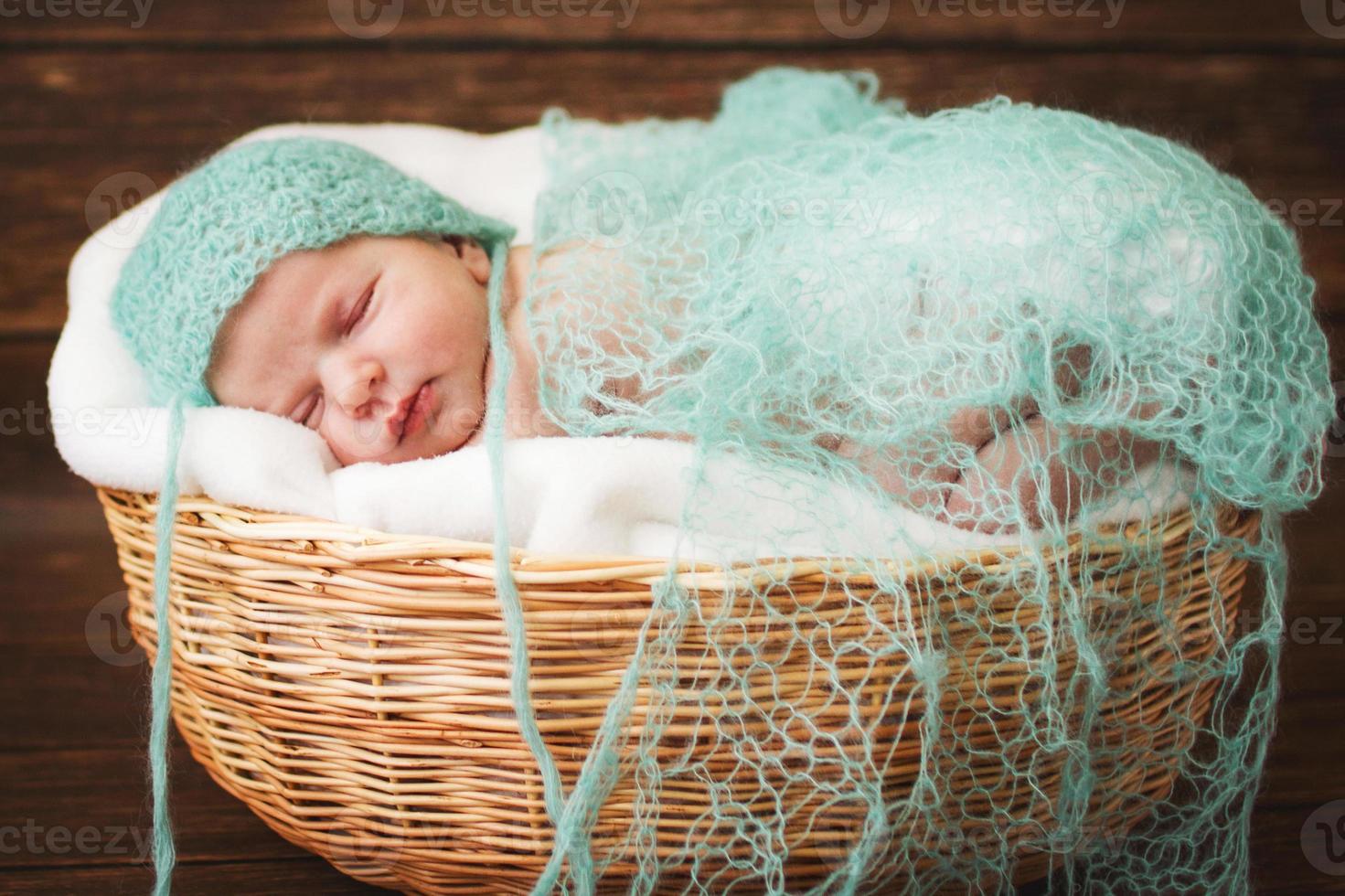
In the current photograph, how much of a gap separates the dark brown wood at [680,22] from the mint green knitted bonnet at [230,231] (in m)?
0.61

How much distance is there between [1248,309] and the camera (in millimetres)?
903

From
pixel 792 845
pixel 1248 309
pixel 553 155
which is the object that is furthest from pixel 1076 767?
pixel 553 155

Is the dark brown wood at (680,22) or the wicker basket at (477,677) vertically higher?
the dark brown wood at (680,22)

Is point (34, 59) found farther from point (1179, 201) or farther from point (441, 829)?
point (1179, 201)

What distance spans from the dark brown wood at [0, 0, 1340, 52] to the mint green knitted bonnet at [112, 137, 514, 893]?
0.61m

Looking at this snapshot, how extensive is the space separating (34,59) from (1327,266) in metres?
2.01

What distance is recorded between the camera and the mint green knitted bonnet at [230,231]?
1.05 meters

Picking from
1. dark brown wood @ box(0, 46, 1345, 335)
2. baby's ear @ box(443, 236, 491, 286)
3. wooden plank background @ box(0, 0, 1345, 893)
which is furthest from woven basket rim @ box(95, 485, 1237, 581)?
dark brown wood @ box(0, 46, 1345, 335)

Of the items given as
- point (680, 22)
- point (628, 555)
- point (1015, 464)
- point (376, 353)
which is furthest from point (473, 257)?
point (680, 22)

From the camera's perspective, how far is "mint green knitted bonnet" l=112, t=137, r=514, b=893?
3.44 ft

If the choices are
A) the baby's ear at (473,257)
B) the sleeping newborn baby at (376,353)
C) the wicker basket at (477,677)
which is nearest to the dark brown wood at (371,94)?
the baby's ear at (473,257)

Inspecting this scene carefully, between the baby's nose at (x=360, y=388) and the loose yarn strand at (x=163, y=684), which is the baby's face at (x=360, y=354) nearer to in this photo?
the baby's nose at (x=360, y=388)

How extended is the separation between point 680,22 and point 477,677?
1.22 metres

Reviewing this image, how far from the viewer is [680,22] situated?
5.67 feet
